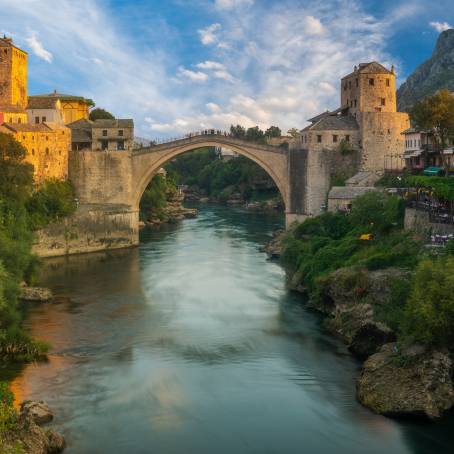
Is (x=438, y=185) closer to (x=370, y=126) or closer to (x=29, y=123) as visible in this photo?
(x=370, y=126)

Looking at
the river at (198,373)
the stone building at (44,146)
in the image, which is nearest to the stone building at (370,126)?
the river at (198,373)

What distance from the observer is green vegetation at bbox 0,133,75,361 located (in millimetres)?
17242

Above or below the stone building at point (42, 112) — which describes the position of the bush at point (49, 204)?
below

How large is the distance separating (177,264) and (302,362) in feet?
48.1

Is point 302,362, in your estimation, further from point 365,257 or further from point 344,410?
point 365,257

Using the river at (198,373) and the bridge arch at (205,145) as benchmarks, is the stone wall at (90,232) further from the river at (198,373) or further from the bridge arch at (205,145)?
the river at (198,373)

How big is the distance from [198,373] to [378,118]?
21.8 m

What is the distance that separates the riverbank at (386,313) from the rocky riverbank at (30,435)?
639 centimetres

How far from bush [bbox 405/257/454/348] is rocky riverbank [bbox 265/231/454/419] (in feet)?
1.08

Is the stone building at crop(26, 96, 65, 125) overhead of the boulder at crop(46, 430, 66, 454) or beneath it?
overhead

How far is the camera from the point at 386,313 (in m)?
17.8

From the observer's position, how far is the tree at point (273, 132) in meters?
78.0

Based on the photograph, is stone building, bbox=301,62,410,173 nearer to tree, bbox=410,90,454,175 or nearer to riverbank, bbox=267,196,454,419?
tree, bbox=410,90,454,175

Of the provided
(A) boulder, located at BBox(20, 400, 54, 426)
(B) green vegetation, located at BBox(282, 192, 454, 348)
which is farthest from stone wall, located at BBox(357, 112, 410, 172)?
(A) boulder, located at BBox(20, 400, 54, 426)
